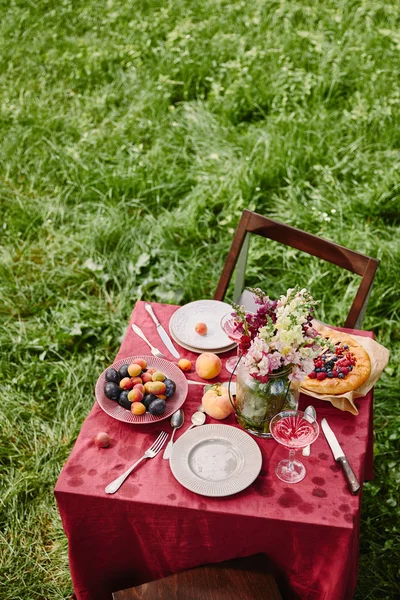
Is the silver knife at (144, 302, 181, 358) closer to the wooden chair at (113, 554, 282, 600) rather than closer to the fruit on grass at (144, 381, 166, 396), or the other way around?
the fruit on grass at (144, 381, 166, 396)

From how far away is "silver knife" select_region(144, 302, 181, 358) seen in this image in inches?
82.7

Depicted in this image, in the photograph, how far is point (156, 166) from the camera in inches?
160

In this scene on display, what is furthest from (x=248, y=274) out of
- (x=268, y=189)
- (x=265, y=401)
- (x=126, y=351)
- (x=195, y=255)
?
(x=265, y=401)

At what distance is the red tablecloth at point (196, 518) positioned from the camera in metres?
1.58

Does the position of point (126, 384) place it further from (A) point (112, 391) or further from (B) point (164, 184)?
(B) point (164, 184)

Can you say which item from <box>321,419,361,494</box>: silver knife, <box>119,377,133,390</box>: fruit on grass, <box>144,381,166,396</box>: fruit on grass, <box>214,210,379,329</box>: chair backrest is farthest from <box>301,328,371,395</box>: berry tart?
<box>119,377,133,390</box>: fruit on grass

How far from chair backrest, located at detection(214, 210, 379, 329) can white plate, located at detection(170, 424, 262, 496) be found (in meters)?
0.87

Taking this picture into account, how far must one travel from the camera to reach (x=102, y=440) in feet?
5.67

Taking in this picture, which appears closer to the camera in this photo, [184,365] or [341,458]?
[341,458]

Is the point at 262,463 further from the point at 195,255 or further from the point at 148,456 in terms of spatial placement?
the point at 195,255

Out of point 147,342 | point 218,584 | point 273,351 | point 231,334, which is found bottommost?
point 218,584

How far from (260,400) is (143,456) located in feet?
1.25

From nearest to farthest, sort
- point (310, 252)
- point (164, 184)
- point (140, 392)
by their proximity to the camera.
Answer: point (140, 392) → point (310, 252) → point (164, 184)

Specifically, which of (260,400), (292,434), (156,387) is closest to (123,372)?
(156,387)
